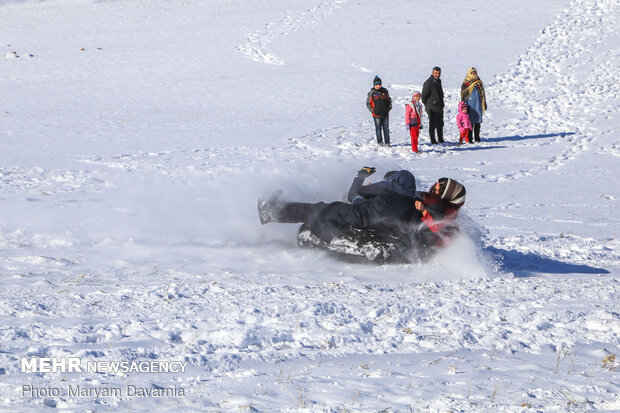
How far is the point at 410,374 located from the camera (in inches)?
176

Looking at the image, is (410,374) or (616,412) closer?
(616,412)

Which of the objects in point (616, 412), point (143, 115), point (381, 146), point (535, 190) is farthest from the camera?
point (143, 115)

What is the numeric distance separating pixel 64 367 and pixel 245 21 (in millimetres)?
29843

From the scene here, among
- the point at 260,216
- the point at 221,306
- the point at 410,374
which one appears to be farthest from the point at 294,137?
the point at 410,374

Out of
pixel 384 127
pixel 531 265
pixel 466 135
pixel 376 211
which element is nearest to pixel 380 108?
pixel 384 127

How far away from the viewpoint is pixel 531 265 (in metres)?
7.98

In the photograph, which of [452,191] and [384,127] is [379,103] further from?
[452,191]

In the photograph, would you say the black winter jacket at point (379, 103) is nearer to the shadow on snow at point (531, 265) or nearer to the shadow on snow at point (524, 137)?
the shadow on snow at point (524, 137)

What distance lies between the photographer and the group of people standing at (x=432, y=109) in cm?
1537

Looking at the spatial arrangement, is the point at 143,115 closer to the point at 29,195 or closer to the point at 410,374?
the point at 29,195

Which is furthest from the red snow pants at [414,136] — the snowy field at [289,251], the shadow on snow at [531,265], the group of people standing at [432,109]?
the shadow on snow at [531,265]

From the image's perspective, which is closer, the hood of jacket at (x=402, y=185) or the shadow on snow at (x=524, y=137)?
the hood of jacket at (x=402, y=185)

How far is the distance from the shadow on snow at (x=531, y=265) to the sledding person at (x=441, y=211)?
92 cm

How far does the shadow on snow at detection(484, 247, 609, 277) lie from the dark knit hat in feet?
3.60
